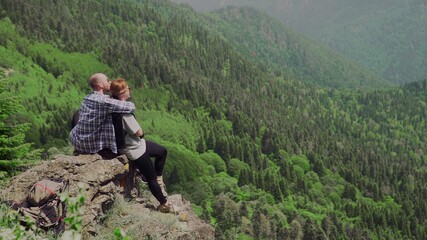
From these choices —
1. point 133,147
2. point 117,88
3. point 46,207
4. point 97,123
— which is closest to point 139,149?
point 133,147

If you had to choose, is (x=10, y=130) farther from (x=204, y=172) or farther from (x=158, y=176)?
(x=204, y=172)

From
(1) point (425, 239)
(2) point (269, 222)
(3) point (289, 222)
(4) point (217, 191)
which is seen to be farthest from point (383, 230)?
(4) point (217, 191)

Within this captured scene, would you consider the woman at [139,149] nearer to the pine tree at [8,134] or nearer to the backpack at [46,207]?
the backpack at [46,207]

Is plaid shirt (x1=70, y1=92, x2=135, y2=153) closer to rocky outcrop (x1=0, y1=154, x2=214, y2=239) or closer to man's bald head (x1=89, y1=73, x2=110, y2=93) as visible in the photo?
man's bald head (x1=89, y1=73, x2=110, y2=93)

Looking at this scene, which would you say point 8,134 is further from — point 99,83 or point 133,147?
point 133,147

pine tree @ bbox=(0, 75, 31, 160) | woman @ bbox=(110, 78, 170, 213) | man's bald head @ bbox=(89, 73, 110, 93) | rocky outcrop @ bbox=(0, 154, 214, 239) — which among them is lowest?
pine tree @ bbox=(0, 75, 31, 160)

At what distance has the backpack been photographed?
13.1 metres

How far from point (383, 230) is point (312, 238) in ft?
157

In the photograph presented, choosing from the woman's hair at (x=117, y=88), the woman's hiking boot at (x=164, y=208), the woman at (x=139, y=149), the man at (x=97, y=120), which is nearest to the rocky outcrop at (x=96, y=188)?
the woman's hiking boot at (x=164, y=208)

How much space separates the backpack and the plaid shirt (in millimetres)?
2425

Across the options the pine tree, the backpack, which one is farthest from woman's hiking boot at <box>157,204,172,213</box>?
the pine tree

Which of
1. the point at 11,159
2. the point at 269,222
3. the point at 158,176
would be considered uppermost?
the point at 158,176

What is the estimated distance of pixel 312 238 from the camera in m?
156

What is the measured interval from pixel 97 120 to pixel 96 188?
252 centimetres
